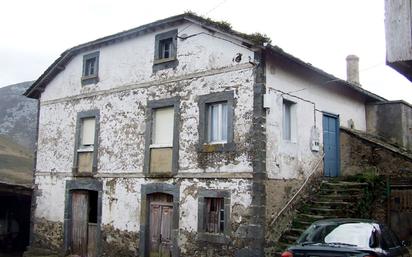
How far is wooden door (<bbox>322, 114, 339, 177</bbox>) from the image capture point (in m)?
15.3

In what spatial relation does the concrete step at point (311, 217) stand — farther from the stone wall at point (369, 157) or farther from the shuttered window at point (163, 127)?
the shuttered window at point (163, 127)

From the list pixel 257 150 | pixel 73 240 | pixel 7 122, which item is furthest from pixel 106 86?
pixel 7 122

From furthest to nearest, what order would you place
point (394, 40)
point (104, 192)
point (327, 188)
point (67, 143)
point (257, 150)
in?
point (67, 143) → point (104, 192) → point (327, 188) → point (257, 150) → point (394, 40)

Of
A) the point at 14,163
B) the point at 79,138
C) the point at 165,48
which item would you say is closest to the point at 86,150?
the point at 79,138

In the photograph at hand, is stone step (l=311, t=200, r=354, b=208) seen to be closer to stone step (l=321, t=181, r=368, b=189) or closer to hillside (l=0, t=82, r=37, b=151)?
stone step (l=321, t=181, r=368, b=189)

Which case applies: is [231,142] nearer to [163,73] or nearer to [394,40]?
[163,73]

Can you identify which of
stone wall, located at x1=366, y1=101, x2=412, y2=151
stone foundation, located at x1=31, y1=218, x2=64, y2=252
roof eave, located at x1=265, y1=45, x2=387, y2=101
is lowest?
stone foundation, located at x1=31, y1=218, x2=64, y2=252

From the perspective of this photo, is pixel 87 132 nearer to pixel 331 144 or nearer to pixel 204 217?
pixel 204 217

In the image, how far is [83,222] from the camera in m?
16.7

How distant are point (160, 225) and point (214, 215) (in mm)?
2218

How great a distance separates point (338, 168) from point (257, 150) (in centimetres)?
525

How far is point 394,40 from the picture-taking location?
16.8ft

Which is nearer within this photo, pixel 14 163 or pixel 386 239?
pixel 386 239

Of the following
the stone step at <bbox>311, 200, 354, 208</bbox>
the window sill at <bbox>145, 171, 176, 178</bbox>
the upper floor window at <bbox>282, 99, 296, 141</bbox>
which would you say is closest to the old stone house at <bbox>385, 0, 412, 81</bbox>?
the upper floor window at <bbox>282, 99, 296, 141</bbox>
